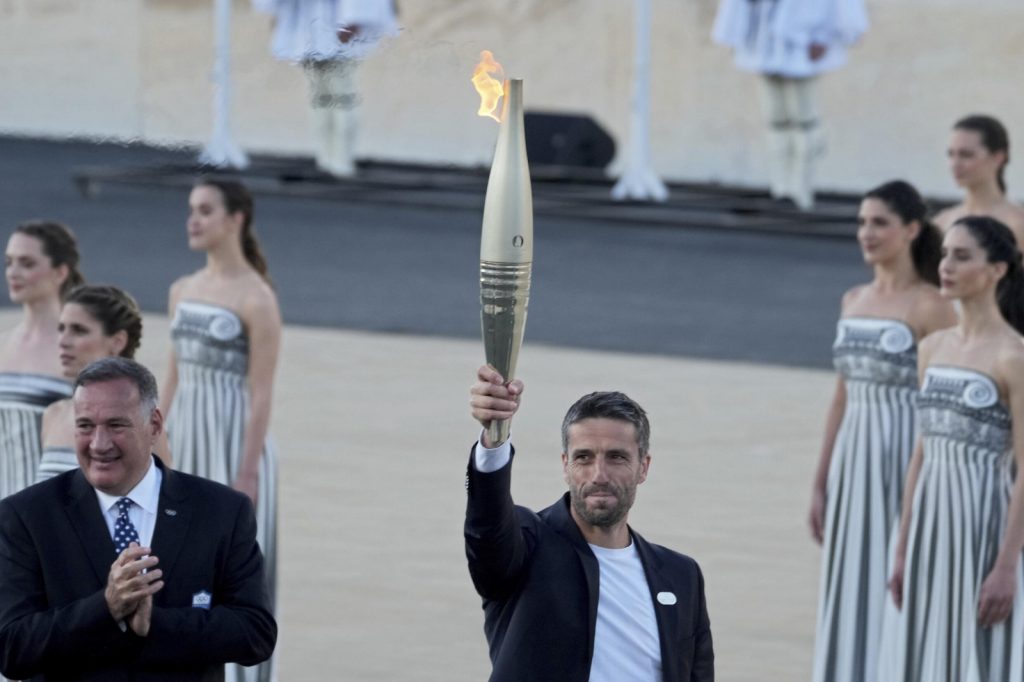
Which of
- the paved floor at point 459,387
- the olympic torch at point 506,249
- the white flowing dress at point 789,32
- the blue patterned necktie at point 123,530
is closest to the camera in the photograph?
the olympic torch at point 506,249

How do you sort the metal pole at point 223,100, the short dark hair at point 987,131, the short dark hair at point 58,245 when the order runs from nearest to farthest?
the short dark hair at point 58,245
the short dark hair at point 987,131
the metal pole at point 223,100

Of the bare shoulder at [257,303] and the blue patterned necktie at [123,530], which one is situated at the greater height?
the bare shoulder at [257,303]

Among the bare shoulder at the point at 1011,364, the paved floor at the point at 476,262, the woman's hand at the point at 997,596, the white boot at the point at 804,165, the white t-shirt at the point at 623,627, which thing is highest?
the white boot at the point at 804,165

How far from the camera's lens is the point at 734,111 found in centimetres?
2633

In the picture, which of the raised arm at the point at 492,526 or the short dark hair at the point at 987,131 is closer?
the raised arm at the point at 492,526

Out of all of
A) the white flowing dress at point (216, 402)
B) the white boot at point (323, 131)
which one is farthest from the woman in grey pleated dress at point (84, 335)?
the white boot at point (323, 131)

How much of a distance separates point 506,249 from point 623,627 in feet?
3.64

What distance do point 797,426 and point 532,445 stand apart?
1.80 m

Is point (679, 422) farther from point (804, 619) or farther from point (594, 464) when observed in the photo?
point (594, 464)

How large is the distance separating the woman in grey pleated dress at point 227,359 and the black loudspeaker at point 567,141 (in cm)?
1704

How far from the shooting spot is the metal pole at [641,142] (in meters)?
23.9

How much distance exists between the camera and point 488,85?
4.67 meters

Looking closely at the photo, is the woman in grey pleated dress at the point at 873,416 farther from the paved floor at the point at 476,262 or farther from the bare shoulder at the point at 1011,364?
the paved floor at the point at 476,262

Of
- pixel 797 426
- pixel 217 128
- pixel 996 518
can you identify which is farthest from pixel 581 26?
pixel 996 518
